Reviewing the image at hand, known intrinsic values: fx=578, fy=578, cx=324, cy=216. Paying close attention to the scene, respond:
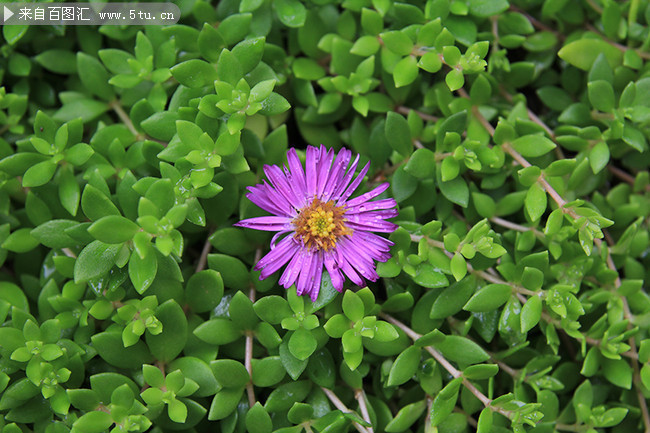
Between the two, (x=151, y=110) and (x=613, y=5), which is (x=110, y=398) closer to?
(x=151, y=110)

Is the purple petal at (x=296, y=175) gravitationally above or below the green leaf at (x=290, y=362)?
above

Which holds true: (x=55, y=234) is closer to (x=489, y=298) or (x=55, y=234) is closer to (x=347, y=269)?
(x=347, y=269)

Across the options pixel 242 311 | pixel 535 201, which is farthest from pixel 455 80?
pixel 242 311

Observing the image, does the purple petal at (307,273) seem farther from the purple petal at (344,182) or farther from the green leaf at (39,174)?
the green leaf at (39,174)

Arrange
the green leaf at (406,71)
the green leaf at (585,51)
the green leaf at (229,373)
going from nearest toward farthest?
the green leaf at (229,373)
the green leaf at (406,71)
the green leaf at (585,51)

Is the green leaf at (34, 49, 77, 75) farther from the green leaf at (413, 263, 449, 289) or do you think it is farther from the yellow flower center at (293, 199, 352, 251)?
the green leaf at (413, 263, 449, 289)

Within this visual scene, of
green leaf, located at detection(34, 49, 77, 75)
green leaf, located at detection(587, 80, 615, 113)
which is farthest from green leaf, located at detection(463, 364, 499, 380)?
green leaf, located at detection(34, 49, 77, 75)

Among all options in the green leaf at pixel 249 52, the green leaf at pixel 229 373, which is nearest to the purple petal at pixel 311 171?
the green leaf at pixel 249 52

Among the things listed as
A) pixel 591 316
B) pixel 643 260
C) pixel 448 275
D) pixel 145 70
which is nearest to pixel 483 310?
pixel 448 275
